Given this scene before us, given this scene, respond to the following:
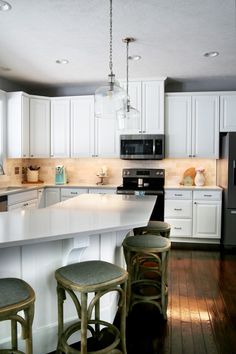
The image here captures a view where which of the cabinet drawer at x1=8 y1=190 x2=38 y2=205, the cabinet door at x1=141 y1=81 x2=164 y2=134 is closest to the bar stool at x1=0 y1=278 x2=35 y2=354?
the cabinet drawer at x1=8 y1=190 x2=38 y2=205

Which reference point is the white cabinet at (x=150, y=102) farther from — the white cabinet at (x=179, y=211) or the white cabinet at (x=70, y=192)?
the white cabinet at (x=70, y=192)

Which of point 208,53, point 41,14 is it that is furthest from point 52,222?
point 208,53

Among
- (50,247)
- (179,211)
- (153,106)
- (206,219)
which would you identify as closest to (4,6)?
(50,247)

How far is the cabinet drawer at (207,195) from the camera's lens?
15.6 feet

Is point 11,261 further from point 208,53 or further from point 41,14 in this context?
point 208,53

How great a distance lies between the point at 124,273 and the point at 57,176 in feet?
12.5

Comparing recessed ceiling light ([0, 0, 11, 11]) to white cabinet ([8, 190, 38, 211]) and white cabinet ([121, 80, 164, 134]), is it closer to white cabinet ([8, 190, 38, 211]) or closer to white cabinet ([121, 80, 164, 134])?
white cabinet ([8, 190, 38, 211])

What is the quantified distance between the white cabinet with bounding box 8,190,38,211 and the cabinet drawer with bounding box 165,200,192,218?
2101 mm

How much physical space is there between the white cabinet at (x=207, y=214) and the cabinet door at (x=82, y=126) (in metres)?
1.96

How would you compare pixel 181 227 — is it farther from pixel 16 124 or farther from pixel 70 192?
pixel 16 124

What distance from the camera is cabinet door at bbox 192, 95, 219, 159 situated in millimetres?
4961

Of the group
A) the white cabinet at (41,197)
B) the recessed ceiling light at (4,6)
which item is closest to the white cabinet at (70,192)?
the white cabinet at (41,197)

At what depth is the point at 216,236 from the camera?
15.7 feet

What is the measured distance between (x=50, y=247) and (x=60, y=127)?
11.8ft
